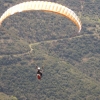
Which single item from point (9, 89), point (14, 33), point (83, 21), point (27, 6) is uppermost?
point (83, 21)

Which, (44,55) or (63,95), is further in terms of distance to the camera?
(44,55)

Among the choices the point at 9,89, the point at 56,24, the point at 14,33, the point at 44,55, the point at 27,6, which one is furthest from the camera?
the point at 56,24

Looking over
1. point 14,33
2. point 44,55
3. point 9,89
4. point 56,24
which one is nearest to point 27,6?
point 9,89

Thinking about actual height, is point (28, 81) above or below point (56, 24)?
below

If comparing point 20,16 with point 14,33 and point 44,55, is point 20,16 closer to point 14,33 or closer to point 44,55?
point 14,33

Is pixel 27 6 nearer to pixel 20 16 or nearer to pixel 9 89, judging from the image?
pixel 9 89

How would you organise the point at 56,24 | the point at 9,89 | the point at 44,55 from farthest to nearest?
the point at 56,24, the point at 44,55, the point at 9,89
